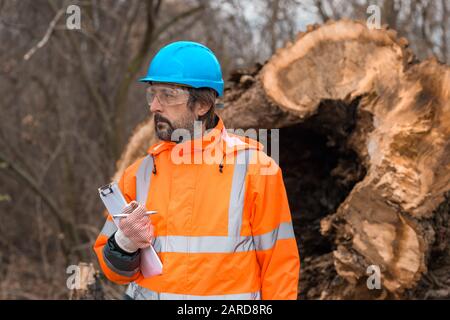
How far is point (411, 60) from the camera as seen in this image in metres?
3.41

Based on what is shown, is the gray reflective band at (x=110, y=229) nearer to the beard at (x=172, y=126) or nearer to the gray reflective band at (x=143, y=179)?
the gray reflective band at (x=143, y=179)

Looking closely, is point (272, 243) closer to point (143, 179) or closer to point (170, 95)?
point (143, 179)

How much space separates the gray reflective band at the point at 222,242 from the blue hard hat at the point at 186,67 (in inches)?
23.0

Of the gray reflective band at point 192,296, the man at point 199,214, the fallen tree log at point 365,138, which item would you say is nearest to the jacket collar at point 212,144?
the man at point 199,214

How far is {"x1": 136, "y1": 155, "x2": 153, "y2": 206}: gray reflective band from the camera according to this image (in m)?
2.42

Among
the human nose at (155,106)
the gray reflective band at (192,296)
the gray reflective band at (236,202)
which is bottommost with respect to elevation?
the gray reflective band at (192,296)

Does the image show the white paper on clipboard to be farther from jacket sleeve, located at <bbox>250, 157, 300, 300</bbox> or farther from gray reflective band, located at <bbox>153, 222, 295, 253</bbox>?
jacket sleeve, located at <bbox>250, 157, 300, 300</bbox>

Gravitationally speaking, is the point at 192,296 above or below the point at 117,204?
below

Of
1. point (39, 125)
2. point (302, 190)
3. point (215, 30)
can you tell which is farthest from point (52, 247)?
point (302, 190)

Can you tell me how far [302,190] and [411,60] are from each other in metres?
1.30

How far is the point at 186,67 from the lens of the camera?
2.41 metres

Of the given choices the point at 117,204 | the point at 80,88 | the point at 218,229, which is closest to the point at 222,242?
the point at 218,229

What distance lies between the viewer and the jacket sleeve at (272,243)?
89.7 inches

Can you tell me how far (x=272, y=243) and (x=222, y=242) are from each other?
0.18 metres
